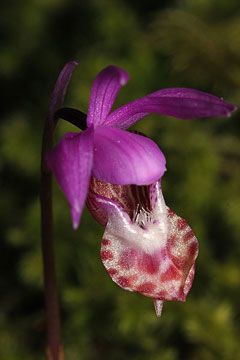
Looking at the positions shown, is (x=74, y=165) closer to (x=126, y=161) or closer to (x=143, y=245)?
(x=126, y=161)

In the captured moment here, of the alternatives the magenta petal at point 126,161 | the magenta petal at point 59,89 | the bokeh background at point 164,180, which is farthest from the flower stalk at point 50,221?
the bokeh background at point 164,180

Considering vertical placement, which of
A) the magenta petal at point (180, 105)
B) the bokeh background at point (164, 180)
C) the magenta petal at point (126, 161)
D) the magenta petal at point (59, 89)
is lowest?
the bokeh background at point (164, 180)

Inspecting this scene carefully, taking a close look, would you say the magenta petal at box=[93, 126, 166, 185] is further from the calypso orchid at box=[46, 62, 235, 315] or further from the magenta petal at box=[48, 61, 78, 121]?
the magenta petal at box=[48, 61, 78, 121]

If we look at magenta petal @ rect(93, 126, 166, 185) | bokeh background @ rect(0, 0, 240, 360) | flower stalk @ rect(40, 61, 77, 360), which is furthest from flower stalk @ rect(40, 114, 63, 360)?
bokeh background @ rect(0, 0, 240, 360)

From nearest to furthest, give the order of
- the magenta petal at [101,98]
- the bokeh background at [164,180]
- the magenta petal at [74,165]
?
the magenta petal at [74,165] < the magenta petal at [101,98] < the bokeh background at [164,180]

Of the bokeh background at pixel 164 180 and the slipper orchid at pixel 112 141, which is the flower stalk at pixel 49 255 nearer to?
the slipper orchid at pixel 112 141

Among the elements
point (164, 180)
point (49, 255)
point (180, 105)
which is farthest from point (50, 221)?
point (164, 180)

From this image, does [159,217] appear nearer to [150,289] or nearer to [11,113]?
[150,289]
